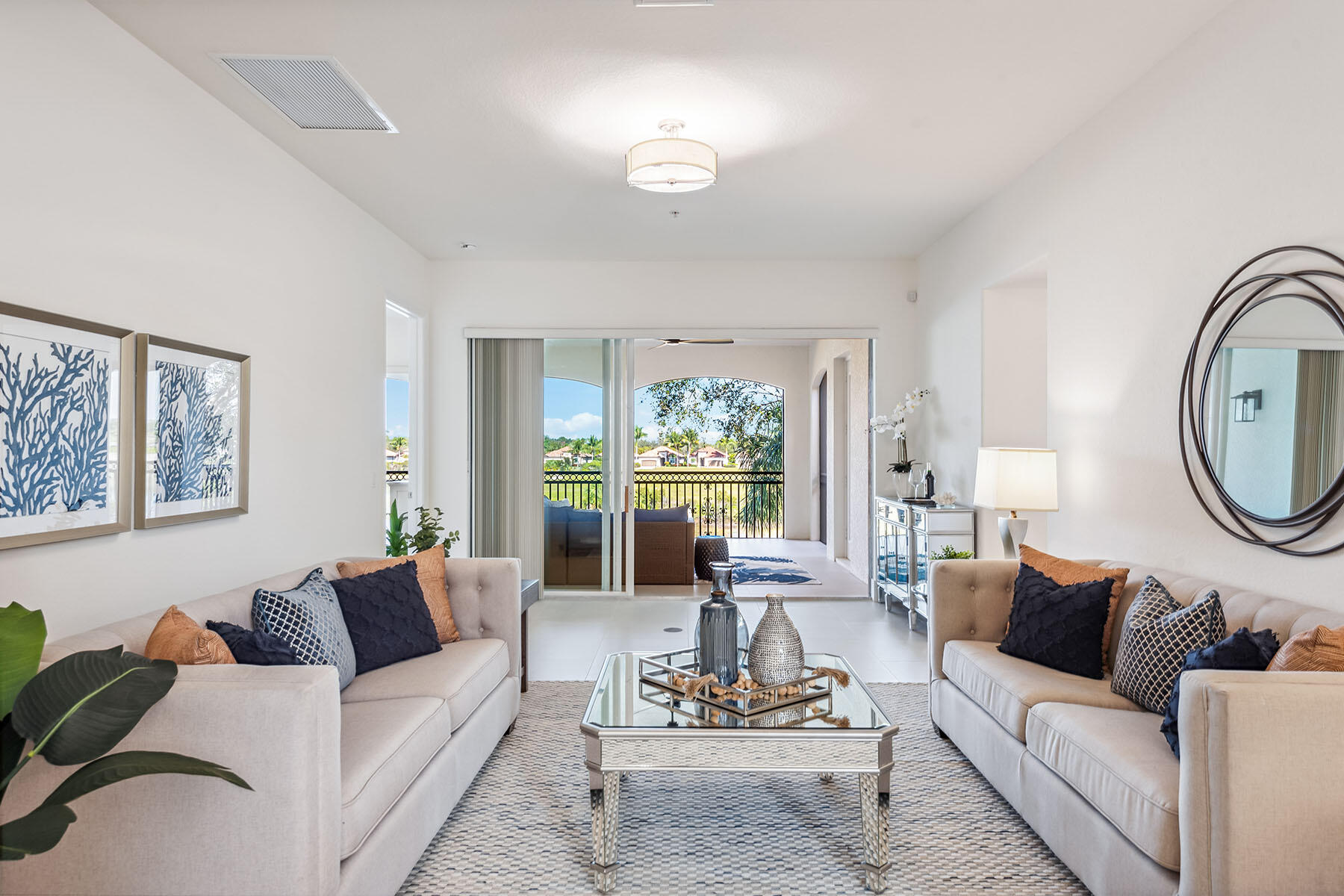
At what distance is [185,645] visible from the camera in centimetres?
203

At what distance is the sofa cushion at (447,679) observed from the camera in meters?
2.71

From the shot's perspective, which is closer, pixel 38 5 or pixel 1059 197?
pixel 38 5

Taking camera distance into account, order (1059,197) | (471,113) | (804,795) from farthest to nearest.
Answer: (1059,197), (471,113), (804,795)

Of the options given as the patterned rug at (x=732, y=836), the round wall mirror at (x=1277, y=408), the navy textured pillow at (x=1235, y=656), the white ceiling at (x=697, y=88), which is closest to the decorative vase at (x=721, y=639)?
the patterned rug at (x=732, y=836)

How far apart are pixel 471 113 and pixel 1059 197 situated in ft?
9.26

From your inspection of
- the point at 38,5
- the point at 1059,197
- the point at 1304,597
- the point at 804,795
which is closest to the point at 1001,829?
the point at 804,795

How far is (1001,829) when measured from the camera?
2.64m

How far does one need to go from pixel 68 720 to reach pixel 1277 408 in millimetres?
3305

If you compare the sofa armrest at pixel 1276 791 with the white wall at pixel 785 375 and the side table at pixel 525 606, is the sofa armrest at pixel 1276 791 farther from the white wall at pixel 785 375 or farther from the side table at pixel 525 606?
the white wall at pixel 785 375

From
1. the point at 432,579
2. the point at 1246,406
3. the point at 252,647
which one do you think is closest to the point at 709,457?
the point at 432,579

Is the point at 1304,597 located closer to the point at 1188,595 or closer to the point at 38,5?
the point at 1188,595

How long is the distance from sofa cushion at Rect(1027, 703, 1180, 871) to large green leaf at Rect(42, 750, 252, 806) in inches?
78.9

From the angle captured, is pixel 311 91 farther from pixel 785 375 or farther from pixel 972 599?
pixel 785 375

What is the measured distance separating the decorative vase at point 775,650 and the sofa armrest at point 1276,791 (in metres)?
1.20
